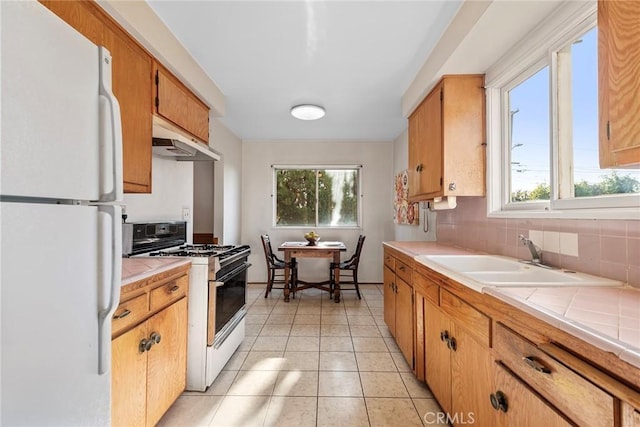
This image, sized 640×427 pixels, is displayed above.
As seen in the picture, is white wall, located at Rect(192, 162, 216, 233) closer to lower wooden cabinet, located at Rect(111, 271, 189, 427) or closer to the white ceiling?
the white ceiling

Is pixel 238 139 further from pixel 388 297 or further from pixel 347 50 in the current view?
pixel 388 297

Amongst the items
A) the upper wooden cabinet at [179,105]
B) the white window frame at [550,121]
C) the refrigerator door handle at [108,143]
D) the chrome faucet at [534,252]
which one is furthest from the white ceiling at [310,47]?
the chrome faucet at [534,252]

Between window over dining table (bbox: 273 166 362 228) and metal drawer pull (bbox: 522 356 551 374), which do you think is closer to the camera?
metal drawer pull (bbox: 522 356 551 374)

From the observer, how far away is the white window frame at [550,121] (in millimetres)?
1282

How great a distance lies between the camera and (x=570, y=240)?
1406 mm

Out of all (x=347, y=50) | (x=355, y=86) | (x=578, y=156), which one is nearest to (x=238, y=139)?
(x=355, y=86)

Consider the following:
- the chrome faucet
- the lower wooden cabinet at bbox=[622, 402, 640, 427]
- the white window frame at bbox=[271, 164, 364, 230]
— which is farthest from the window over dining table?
the lower wooden cabinet at bbox=[622, 402, 640, 427]

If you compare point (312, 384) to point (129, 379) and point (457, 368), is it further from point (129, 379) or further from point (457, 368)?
point (129, 379)

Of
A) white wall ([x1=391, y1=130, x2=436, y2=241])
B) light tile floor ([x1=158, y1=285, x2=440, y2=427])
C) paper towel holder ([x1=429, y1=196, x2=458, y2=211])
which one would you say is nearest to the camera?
light tile floor ([x1=158, y1=285, x2=440, y2=427])

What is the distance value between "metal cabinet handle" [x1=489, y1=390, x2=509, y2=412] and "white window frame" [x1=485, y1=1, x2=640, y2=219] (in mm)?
869

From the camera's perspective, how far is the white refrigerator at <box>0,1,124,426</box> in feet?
1.95

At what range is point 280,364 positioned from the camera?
2.24 m

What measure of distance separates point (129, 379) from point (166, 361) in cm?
32

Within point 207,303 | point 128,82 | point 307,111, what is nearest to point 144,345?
point 207,303
